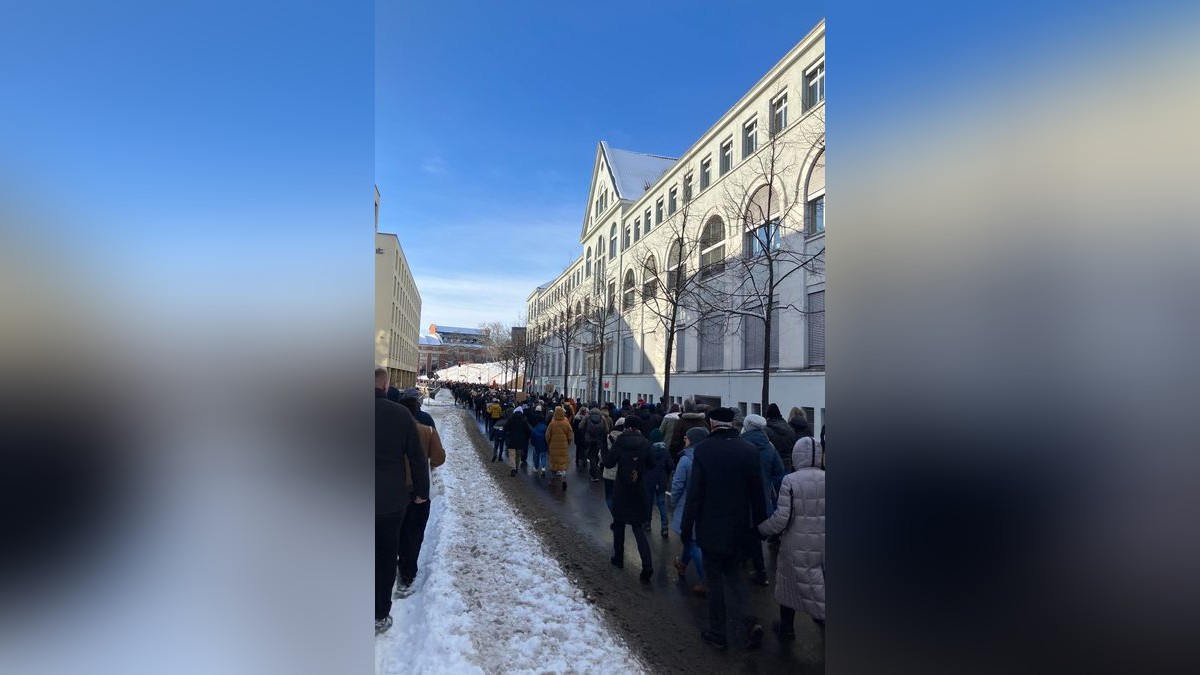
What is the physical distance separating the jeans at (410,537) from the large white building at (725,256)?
661 cm

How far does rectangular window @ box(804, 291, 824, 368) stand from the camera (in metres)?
18.2

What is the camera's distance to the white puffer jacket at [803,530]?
13.8 ft

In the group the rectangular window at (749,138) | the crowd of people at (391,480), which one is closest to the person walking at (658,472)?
the crowd of people at (391,480)

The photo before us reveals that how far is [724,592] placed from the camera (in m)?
4.65

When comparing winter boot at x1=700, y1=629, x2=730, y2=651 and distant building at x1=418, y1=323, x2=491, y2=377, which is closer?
winter boot at x1=700, y1=629, x2=730, y2=651

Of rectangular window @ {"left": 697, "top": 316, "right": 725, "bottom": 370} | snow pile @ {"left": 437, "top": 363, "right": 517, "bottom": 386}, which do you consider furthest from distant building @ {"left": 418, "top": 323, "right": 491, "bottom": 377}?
rectangular window @ {"left": 697, "top": 316, "right": 725, "bottom": 370}

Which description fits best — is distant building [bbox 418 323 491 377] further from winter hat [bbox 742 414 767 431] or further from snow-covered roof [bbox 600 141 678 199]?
winter hat [bbox 742 414 767 431]

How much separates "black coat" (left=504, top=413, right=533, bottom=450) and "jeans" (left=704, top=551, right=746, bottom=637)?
30.7 ft

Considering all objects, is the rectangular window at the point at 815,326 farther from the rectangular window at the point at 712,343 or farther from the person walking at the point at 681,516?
the person walking at the point at 681,516

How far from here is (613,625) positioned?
16.1 feet
